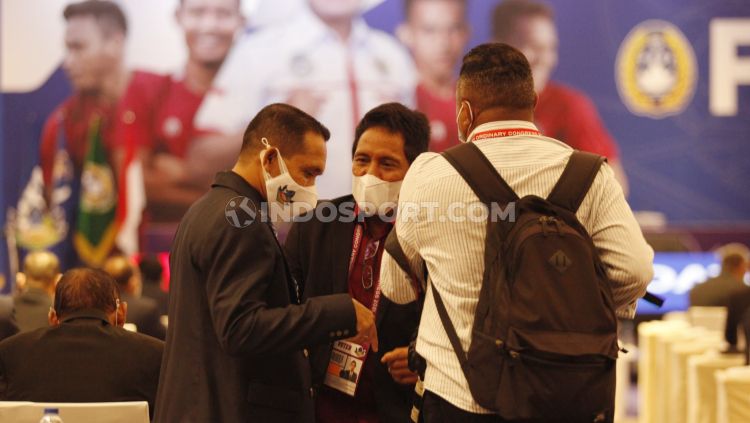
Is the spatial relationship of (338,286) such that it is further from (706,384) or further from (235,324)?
(706,384)

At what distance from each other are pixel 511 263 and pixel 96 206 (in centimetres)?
1131

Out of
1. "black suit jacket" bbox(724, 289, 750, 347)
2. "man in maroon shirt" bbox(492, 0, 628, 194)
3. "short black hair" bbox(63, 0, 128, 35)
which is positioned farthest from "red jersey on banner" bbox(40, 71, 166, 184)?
"black suit jacket" bbox(724, 289, 750, 347)

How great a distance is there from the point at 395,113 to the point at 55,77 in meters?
10.9

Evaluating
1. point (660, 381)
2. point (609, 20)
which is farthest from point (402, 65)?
point (660, 381)

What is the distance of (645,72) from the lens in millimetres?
12711

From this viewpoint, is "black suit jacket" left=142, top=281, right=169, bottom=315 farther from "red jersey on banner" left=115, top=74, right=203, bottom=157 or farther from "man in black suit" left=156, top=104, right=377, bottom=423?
"man in black suit" left=156, top=104, right=377, bottom=423

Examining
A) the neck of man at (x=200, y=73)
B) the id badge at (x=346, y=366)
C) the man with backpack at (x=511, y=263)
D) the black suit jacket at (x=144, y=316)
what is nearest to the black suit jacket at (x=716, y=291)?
the black suit jacket at (x=144, y=316)

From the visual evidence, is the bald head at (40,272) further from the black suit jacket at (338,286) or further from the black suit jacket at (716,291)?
the black suit jacket at (716,291)

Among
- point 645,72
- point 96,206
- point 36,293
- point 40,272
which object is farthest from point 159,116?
point 36,293

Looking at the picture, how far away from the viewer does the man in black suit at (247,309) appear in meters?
2.27

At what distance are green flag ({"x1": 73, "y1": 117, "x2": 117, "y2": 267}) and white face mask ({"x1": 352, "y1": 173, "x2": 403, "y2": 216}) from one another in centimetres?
1026

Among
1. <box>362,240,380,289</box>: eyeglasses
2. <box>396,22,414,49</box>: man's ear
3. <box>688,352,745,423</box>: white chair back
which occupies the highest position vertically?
<box>396,22,414,49</box>: man's ear

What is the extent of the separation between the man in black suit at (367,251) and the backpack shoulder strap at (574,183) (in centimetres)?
78

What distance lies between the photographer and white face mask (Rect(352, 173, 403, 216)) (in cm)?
286
